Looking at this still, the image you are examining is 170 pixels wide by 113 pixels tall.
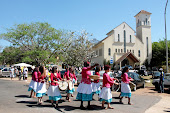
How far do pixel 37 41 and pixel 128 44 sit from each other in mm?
24228

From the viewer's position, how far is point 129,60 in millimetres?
43969

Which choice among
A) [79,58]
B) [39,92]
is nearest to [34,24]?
[79,58]

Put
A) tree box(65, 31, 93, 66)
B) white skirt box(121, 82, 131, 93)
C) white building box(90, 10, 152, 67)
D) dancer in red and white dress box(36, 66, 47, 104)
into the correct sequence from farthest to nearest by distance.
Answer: white building box(90, 10, 152, 67), tree box(65, 31, 93, 66), white skirt box(121, 82, 131, 93), dancer in red and white dress box(36, 66, 47, 104)

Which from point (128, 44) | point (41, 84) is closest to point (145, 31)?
point (128, 44)

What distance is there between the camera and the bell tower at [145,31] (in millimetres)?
47000

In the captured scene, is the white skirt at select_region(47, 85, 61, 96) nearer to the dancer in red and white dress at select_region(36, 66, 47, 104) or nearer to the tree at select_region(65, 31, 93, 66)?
the dancer in red and white dress at select_region(36, 66, 47, 104)

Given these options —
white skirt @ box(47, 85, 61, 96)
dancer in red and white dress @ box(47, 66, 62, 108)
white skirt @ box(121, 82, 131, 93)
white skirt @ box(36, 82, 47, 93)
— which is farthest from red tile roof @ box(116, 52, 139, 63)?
white skirt @ box(47, 85, 61, 96)

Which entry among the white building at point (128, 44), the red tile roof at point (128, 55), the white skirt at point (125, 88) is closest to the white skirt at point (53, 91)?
the white skirt at point (125, 88)

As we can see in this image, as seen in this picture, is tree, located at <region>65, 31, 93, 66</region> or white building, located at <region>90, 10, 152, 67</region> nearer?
tree, located at <region>65, 31, 93, 66</region>

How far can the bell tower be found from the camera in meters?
47.0

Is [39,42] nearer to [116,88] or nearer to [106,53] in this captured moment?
[106,53]

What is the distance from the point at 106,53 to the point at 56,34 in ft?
51.0

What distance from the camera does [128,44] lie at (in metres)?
45.6

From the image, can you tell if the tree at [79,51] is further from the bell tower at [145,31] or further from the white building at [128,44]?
the bell tower at [145,31]
